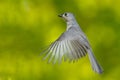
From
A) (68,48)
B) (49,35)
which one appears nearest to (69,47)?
(68,48)

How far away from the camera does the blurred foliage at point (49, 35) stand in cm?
410

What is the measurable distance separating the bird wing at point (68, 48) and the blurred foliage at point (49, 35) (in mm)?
1618

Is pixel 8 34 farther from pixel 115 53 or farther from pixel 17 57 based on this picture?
pixel 115 53

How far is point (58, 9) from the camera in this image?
4.22 meters

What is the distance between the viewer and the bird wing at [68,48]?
2326 mm

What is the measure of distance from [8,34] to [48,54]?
1.92 m

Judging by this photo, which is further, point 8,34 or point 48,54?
point 8,34

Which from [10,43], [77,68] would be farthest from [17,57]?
[77,68]

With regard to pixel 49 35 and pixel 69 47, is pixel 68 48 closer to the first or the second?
pixel 69 47

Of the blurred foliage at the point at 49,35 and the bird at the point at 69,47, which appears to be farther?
the blurred foliage at the point at 49,35

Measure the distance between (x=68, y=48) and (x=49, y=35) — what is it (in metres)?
1.83

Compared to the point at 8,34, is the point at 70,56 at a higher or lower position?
lower

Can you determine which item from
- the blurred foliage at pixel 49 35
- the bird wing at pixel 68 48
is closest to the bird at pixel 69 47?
the bird wing at pixel 68 48

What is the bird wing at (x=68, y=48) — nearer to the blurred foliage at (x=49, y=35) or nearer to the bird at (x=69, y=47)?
the bird at (x=69, y=47)
